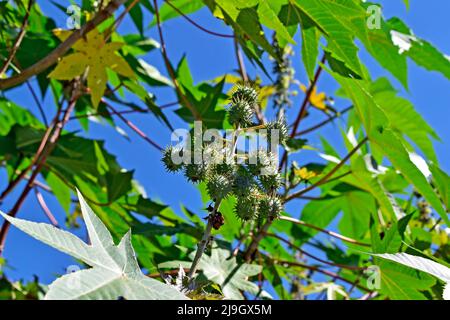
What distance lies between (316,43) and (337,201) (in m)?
1.06

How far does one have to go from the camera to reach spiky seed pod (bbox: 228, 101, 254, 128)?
0.89m

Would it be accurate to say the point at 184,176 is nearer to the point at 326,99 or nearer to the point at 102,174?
the point at 102,174

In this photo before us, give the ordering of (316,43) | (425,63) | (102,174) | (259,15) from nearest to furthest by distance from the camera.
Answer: (259,15), (316,43), (425,63), (102,174)

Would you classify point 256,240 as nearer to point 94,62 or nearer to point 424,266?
point 94,62

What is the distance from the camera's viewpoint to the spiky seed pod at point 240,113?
0.89m

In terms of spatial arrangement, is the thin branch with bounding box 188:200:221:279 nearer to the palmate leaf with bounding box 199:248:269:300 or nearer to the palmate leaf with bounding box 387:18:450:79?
the palmate leaf with bounding box 199:248:269:300

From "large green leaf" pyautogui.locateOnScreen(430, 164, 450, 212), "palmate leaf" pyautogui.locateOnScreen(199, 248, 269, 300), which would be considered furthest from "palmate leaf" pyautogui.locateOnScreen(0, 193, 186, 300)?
"large green leaf" pyautogui.locateOnScreen(430, 164, 450, 212)

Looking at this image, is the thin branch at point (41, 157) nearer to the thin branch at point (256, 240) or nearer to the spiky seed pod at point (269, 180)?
the thin branch at point (256, 240)

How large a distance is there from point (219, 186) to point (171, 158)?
0.45 feet

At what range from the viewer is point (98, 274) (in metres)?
0.66

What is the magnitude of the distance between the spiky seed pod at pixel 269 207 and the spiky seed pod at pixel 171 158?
0.14m

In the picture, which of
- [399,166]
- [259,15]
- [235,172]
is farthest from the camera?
[399,166]
